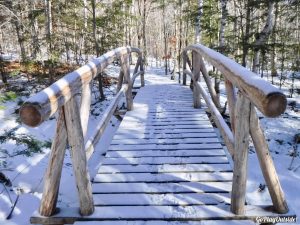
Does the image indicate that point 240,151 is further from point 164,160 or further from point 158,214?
point 164,160

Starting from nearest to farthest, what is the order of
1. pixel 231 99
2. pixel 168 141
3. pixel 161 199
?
pixel 231 99, pixel 161 199, pixel 168 141

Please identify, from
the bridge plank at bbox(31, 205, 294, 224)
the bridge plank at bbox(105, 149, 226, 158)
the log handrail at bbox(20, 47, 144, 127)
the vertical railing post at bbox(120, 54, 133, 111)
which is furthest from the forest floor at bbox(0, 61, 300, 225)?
the log handrail at bbox(20, 47, 144, 127)

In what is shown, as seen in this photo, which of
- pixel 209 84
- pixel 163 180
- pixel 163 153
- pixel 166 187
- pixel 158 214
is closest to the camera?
pixel 158 214

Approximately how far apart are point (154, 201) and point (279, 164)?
16.8 ft

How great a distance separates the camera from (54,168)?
2930mm

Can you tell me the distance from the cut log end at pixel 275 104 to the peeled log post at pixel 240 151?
64 cm

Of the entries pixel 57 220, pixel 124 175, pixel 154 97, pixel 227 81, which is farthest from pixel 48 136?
pixel 227 81

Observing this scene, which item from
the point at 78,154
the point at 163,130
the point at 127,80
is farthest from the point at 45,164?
the point at 78,154

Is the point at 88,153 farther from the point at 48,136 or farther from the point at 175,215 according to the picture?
the point at 48,136

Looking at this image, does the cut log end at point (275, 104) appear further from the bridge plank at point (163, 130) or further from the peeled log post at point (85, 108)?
the bridge plank at point (163, 130)

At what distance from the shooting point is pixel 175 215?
3219 millimetres

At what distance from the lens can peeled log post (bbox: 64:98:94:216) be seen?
9.34 ft

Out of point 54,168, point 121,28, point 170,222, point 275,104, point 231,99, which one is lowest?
point 170,222

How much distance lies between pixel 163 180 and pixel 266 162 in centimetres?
144
